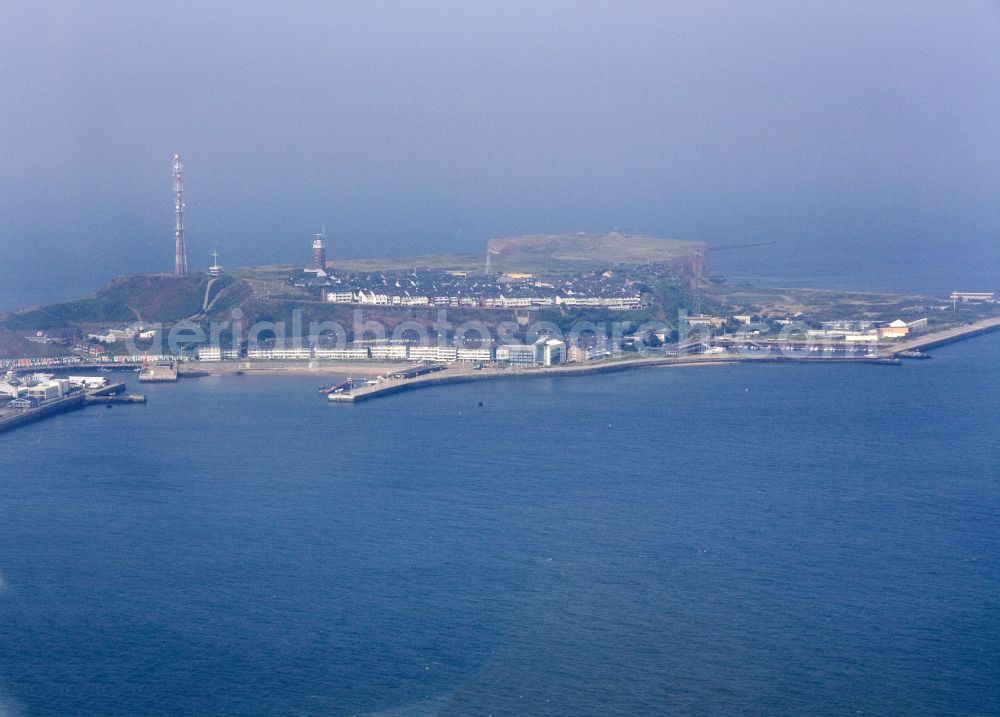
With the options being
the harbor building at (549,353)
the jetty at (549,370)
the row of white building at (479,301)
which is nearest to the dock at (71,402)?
the jetty at (549,370)

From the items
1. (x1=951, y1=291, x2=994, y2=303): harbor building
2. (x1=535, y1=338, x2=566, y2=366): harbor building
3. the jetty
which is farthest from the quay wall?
(x1=951, y1=291, x2=994, y2=303): harbor building

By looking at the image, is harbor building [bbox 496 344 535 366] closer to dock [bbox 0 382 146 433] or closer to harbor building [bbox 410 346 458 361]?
harbor building [bbox 410 346 458 361]

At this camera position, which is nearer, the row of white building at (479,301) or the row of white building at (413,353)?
the row of white building at (413,353)

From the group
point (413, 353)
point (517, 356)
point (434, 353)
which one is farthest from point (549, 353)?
point (413, 353)

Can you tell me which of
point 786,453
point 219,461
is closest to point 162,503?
point 219,461

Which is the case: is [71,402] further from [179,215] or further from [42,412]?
[179,215]

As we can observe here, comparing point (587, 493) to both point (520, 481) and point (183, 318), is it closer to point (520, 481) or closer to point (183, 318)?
point (520, 481)

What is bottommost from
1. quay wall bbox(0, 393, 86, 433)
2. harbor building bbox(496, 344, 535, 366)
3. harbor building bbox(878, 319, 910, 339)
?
quay wall bbox(0, 393, 86, 433)

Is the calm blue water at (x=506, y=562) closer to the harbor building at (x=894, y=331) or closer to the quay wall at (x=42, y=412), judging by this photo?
the quay wall at (x=42, y=412)
